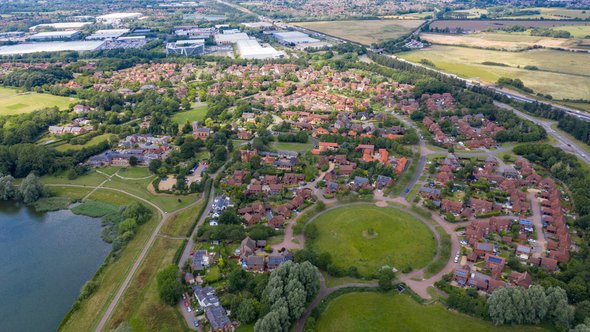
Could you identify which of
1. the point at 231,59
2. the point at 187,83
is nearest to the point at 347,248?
the point at 187,83

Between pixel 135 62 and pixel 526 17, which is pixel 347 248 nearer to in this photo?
pixel 135 62

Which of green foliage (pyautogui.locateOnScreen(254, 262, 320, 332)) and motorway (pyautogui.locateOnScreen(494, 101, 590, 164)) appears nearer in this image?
green foliage (pyautogui.locateOnScreen(254, 262, 320, 332))

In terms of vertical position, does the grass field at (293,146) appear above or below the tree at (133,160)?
above

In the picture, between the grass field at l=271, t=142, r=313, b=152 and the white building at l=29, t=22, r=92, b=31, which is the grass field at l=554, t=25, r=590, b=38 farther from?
the white building at l=29, t=22, r=92, b=31

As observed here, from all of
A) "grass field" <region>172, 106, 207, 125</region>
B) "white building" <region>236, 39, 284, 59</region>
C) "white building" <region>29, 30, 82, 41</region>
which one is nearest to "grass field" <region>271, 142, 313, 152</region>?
"grass field" <region>172, 106, 207, 125</region>

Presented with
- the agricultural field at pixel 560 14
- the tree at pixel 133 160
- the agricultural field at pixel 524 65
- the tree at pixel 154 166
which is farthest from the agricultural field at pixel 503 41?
the tree at pixel 133 160

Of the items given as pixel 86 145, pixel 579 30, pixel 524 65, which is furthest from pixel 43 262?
pixel 579 30

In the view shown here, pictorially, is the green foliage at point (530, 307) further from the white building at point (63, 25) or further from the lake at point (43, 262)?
the white building at point (63, 25)
